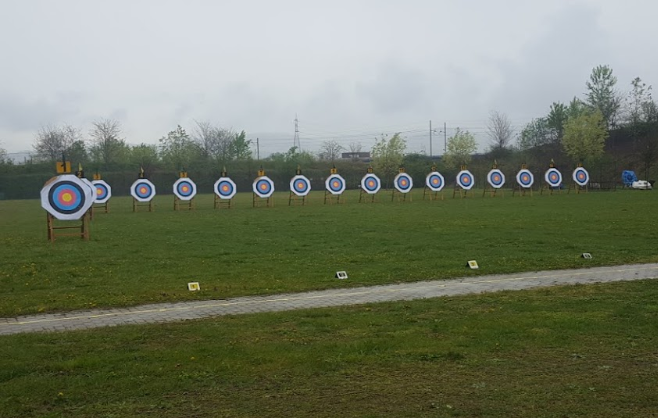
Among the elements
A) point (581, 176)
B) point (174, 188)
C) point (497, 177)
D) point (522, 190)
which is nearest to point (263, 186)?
point (174, 188)

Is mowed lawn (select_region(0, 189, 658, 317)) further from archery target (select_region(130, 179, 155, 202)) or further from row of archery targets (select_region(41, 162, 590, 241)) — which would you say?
archery target (select_region(130, 179, 155, 202))

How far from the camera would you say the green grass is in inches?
164

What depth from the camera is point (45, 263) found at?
38.9ft

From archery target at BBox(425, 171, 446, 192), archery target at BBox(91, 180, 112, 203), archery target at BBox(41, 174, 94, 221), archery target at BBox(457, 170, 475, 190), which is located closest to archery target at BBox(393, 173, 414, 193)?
archery target at BBox(425, 171, 446, 192)

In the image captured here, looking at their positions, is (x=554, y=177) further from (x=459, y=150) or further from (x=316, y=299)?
(x=316, y=299)

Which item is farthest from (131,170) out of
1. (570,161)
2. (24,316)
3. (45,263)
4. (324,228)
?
(24,316)

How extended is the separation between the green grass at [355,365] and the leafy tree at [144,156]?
62279mm

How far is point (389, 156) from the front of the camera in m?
64.6

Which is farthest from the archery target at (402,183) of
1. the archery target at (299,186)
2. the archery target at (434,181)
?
the archery target at (299,186)

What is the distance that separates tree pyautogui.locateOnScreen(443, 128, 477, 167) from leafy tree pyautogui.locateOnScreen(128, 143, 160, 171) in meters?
32.8

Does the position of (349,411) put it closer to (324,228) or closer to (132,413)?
(132,413)

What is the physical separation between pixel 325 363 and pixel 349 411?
1.10 metres

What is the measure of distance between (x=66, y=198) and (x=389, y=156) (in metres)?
50.6

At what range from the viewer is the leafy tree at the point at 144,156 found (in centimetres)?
6806
